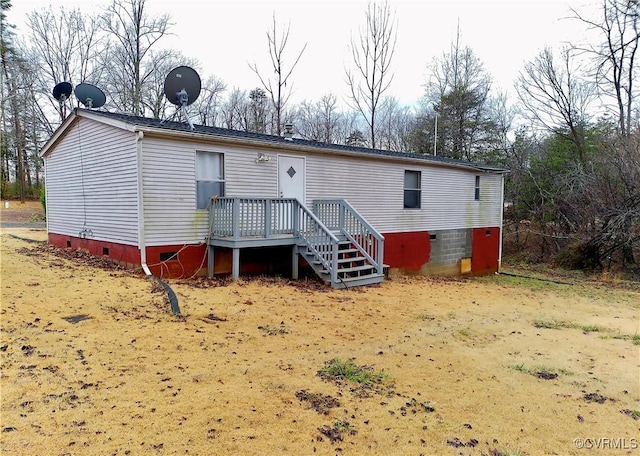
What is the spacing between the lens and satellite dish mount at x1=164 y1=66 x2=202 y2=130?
32.1 ft

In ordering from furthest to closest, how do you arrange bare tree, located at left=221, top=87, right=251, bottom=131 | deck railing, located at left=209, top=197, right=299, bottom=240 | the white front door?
1. bare tree, located at left=221, top=87, right=251, bottom=131
2. the white front door
3. deck railing, located at left=209, top=197, right=299, bottom=240

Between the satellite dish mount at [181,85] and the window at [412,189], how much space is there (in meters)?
6.76

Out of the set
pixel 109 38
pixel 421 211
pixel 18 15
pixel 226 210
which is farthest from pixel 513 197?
pixel 18 15

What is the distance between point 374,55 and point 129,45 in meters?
14.8

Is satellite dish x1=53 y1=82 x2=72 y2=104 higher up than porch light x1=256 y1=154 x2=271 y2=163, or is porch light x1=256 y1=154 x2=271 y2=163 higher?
satellite dish x1=53 y1=82 x2=72 y2=104

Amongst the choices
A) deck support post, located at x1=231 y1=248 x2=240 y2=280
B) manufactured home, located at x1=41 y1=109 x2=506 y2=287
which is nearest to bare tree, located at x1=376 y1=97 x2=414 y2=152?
manufactured home, located at x1=41 y1=109 x2=506 y2=287

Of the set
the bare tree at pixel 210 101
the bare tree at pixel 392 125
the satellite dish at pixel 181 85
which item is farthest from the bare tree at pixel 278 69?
the satellite dish at pixel 181 85

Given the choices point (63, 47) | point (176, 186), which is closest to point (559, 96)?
point (176, 186)

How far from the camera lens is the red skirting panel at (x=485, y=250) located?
16.1 meters

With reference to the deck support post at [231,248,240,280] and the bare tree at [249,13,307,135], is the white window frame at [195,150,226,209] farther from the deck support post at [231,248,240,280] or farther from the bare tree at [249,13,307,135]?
the bare tree at [249,13,307,135]

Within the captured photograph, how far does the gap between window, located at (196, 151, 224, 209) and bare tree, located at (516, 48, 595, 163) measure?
18.2 metres

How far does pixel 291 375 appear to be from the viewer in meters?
4.12

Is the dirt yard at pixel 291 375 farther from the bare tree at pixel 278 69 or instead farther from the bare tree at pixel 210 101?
the bare tree at pixel 210 101

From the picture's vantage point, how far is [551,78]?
67.8ft
